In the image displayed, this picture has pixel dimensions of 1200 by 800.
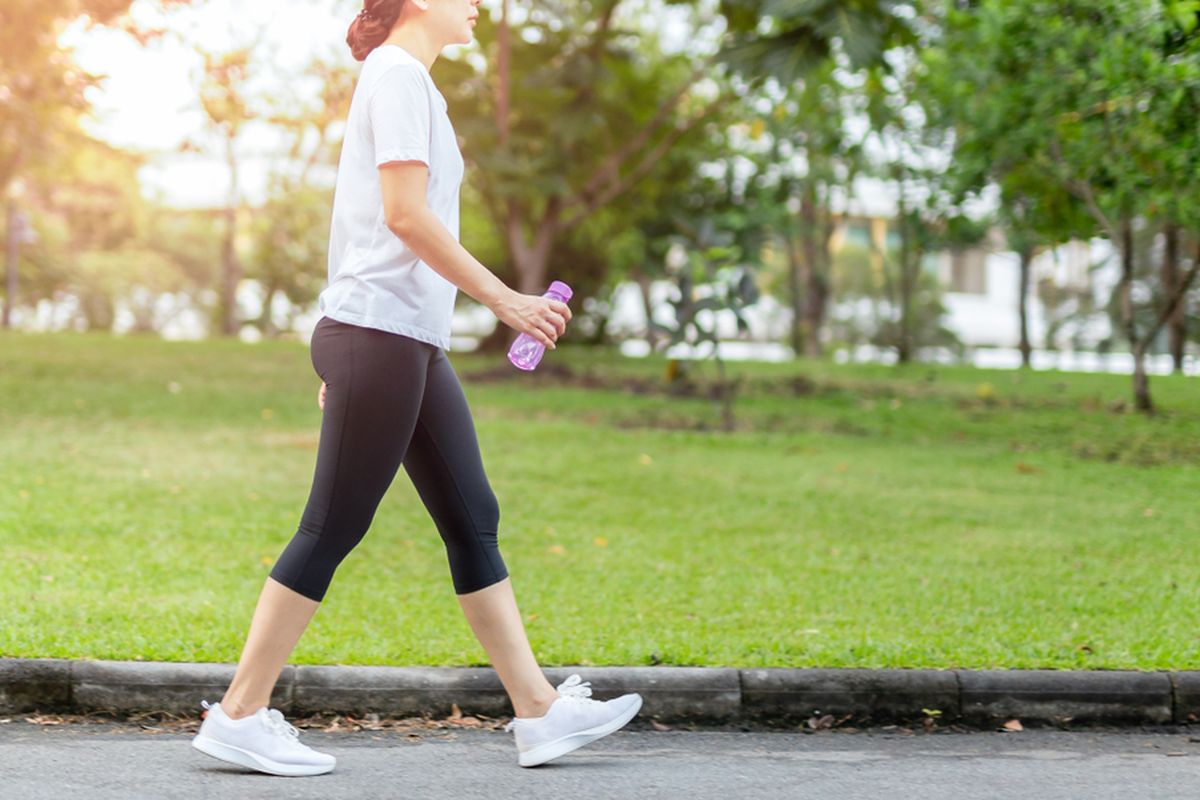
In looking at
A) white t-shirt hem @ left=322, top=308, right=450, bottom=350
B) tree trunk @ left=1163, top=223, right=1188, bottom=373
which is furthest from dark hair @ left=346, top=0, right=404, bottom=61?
tree trunk @ left=1163, top=223, right=1188, bottom=373

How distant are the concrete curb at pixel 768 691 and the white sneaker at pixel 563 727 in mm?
662

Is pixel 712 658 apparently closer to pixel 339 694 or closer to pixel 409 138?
pixel 339 694

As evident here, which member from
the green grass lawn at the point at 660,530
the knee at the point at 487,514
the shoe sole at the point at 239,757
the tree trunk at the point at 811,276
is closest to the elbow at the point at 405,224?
Result: the knee at the point at 487,514

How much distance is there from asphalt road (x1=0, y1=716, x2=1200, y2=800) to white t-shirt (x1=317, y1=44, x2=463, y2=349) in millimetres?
Answer: 1187

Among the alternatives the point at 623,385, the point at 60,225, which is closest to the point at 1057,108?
the point at 623,385

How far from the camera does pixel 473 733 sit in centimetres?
441

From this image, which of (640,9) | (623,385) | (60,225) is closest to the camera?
(623,385)

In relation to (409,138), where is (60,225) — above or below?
above

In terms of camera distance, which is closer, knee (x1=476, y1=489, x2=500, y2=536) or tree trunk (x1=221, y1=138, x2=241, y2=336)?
knee (x1=476, y1=489, x2=500, y2=536)

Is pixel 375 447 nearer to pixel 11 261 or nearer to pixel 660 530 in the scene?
pixel 660 530

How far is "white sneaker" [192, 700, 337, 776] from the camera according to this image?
373 centimetres

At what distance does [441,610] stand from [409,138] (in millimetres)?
2705

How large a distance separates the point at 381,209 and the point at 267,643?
1.15m

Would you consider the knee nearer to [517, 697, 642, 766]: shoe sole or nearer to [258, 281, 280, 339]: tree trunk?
[517, 697, 642, 766]: shoe sole
